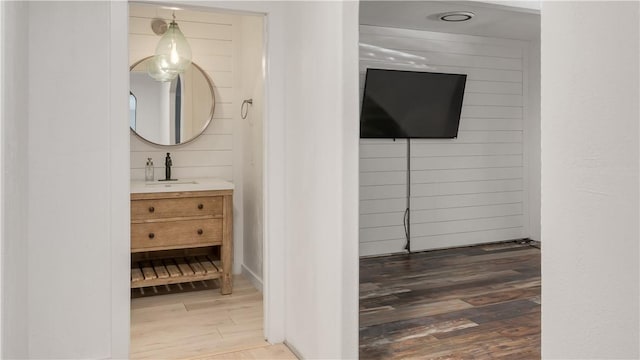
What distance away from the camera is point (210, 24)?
4488 mm

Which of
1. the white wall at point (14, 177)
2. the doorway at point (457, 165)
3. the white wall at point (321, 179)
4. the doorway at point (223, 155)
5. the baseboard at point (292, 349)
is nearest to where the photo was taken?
the white wall at point (14, 177)

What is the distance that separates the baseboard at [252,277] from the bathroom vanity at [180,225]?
0.77 ft

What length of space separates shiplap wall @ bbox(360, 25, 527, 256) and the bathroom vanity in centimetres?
170

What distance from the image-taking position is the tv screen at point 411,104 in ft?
17.0

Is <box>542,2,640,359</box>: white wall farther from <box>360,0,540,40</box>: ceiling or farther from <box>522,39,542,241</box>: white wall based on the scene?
<box>522,39,542,241</box>: white wall

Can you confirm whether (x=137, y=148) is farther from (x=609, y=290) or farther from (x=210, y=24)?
(x=609, y=290)

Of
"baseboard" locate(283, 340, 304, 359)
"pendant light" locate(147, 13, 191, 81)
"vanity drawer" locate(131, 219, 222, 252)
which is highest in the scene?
"pendant light" locate(147, 13, 191, 81)

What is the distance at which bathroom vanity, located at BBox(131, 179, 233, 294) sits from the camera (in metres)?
3.77

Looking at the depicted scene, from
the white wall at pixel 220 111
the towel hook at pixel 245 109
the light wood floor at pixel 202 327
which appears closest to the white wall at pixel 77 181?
the light wood floor at pixel 202 327

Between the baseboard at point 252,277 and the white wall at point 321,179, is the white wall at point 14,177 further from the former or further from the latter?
the baseboard at point 252,277

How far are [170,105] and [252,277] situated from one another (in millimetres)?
1608

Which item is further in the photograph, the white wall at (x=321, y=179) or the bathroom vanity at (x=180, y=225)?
the bathroom vanity at (x=180, y=225)

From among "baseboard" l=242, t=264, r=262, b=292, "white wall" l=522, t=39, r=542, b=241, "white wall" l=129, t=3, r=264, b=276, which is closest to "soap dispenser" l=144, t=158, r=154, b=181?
"white wall" l=129, t=3, r=264, b=276

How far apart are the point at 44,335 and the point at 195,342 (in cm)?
84
